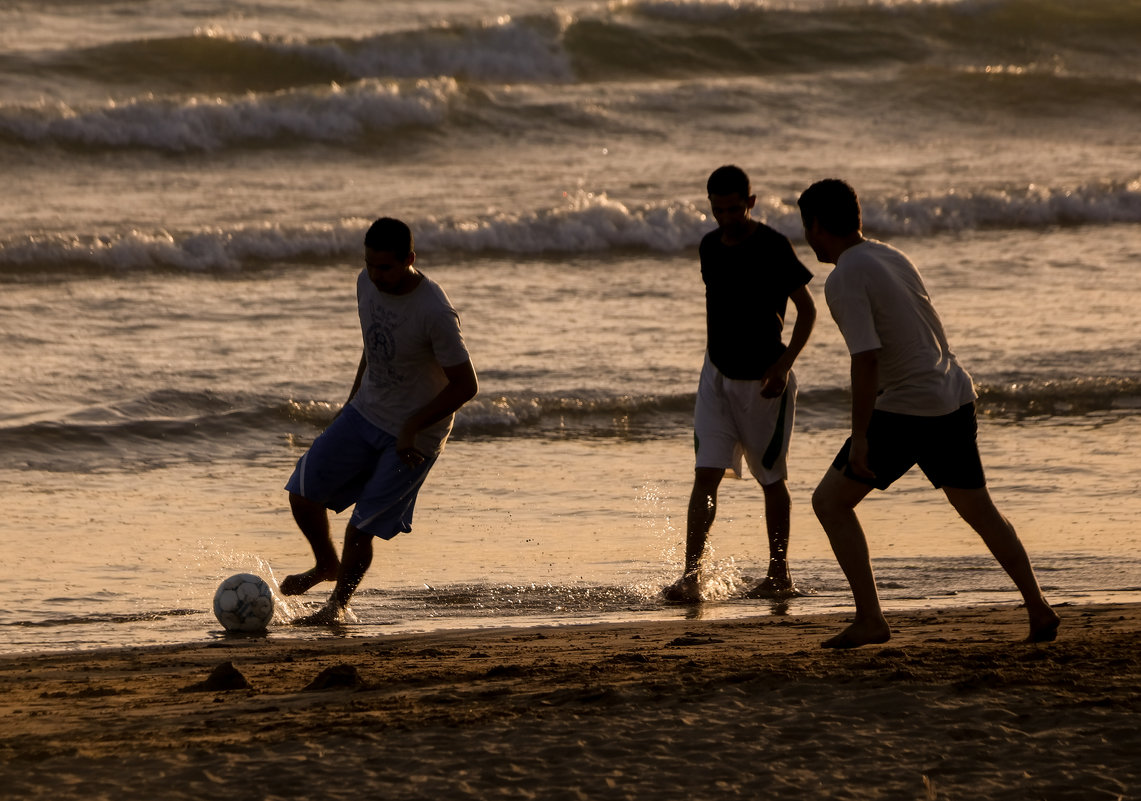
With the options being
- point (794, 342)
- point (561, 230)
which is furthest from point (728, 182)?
point (561, 230)

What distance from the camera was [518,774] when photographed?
409cm

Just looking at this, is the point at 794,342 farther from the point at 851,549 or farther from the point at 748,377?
the point at 851,549

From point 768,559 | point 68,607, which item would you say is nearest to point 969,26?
point 768,559

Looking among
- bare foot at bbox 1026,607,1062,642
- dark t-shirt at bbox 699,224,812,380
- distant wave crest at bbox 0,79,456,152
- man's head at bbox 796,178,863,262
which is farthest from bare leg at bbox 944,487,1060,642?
distant wave crest at bbox 0,79,456,152

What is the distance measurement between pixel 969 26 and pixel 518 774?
92.0 feet

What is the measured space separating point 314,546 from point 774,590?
80.6 inches

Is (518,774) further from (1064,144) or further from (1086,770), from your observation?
(1064,144)

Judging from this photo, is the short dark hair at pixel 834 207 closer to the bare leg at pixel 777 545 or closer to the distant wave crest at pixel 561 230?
the bare leg at pixel 777 545

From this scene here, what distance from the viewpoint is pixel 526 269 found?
52.3 ft

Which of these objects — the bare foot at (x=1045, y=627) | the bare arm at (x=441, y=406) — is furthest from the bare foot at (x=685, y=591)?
the bare foot at (x=1045, y=627)

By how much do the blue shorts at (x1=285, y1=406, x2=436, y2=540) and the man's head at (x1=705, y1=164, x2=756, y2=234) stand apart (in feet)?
5.34

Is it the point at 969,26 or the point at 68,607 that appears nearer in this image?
the point at 68,607

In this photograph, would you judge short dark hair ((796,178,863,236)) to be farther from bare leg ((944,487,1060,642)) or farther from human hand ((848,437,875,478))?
bare leg ((944,487,1060,642))

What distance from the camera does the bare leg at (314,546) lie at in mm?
6957
